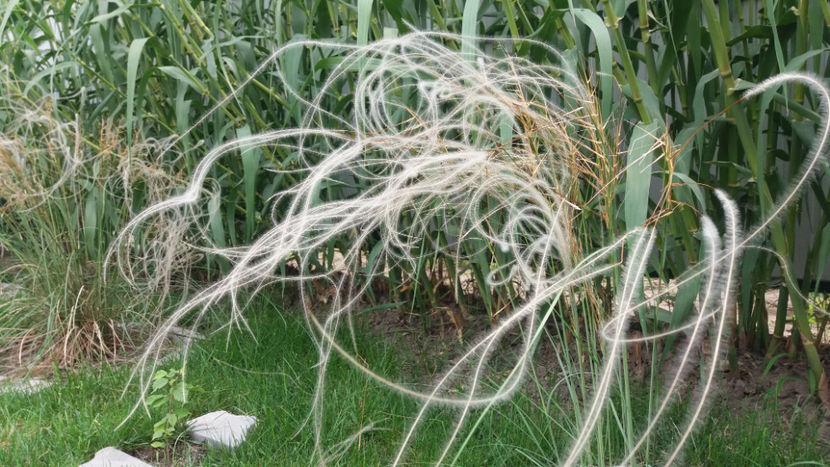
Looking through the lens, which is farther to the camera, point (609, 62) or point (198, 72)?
point (198, 72)

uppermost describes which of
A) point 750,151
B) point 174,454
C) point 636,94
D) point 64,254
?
point 636,94

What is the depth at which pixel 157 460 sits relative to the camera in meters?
1.44

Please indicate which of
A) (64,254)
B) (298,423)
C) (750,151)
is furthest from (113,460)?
(750,151)

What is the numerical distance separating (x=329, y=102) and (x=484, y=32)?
47 cm

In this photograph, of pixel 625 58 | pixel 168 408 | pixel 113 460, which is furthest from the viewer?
pixel 168 408

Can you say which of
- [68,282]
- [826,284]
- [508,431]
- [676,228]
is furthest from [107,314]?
[826,284]

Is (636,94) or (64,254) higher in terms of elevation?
(636,94)

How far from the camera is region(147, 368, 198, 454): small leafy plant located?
4.69 ft

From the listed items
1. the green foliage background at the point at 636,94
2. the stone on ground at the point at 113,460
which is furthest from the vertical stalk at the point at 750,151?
the stone on ground at the point at 113,460

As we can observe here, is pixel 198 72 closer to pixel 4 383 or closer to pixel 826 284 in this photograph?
pixel 4 383

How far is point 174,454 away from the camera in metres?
1.44

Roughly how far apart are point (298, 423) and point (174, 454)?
0.24m

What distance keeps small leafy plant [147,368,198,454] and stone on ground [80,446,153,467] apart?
45mm

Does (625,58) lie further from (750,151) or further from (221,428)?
(221,428)
